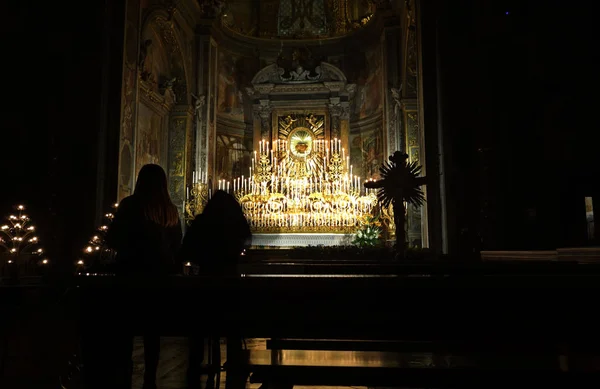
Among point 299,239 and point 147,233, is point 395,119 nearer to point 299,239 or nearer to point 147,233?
point 299,239

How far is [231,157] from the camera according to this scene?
16750 millimetres

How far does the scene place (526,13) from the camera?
8.77 meters

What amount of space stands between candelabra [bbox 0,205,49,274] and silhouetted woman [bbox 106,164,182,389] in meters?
5.49

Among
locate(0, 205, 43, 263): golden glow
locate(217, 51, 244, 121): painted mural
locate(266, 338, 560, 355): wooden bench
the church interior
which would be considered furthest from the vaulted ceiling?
locate(266, 338, 560, 355): wooden bench

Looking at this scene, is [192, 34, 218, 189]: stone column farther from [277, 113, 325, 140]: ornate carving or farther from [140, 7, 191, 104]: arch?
[277, 113, 325, 140]: ornate carving

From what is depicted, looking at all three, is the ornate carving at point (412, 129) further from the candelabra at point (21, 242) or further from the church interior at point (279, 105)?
the candelabra at point (21, 242)

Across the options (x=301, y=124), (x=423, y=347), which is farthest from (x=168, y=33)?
(x=423, y=347)

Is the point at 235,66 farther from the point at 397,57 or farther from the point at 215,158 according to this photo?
the point at 397,57

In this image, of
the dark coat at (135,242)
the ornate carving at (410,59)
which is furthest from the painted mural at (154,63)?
the dark coat at (135,242)

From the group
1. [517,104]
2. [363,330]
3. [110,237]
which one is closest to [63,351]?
[110,237]

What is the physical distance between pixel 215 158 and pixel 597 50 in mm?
11659

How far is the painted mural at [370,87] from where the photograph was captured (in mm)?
15625

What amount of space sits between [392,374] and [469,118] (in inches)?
258

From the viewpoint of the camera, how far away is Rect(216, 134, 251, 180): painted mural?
53.4 feet
